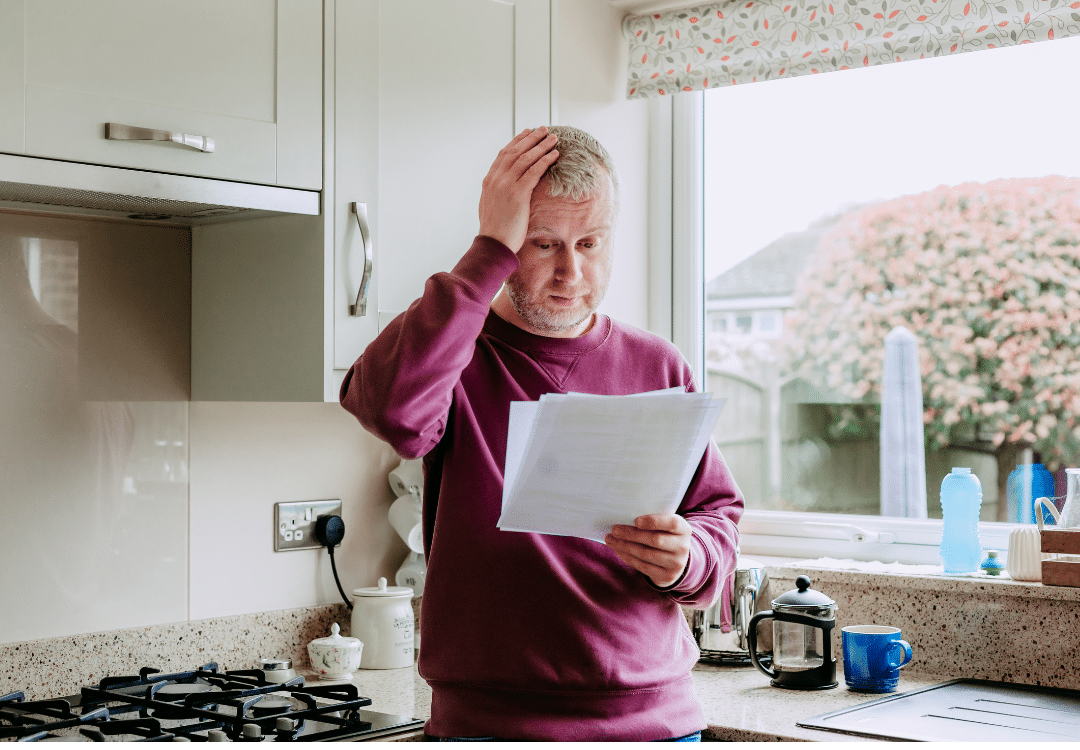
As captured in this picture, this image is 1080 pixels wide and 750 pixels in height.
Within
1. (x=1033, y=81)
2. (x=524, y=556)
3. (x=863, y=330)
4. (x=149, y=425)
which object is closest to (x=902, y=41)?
(x=1033, y=81)

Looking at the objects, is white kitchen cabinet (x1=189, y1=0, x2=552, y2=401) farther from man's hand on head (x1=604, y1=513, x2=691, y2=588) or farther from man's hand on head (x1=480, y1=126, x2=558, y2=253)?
man's hand on head (x1=604, y1=513, x2=691, y2=588)

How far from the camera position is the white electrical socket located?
2.23 metres

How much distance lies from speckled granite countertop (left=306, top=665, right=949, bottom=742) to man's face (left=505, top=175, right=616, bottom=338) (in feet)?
2.33

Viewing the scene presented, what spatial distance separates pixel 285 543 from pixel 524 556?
38.7 inches

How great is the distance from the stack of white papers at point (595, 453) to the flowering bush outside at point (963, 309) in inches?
53.5

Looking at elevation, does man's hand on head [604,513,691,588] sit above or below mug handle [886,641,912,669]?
above

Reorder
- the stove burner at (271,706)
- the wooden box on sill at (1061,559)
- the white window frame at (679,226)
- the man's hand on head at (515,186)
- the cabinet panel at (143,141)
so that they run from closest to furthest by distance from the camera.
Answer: the man's hand on head at (515,186)
the cabinet panel at (143,141)
the stove burner at (271,706)
the wooden box on sill at (1061,559)
the white window frame at (679,226)

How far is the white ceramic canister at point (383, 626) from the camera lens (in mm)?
2221

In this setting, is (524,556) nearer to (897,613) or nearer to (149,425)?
(149,425)

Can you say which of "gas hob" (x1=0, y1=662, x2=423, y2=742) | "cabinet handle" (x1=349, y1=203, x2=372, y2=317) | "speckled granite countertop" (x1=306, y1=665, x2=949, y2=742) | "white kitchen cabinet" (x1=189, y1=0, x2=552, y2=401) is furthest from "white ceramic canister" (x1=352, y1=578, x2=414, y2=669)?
"cabinet handle" (x1=349, y1=203, x2=372, y2=317)

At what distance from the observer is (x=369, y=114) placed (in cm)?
195

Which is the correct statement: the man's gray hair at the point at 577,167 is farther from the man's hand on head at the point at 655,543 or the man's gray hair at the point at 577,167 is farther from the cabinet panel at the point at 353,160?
the cabinet panel at the point at 353,160

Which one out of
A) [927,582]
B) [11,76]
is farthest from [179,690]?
[927,582]

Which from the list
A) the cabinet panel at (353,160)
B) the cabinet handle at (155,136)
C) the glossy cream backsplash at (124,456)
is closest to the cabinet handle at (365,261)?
the cabinet panel at (353,160)
